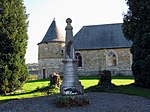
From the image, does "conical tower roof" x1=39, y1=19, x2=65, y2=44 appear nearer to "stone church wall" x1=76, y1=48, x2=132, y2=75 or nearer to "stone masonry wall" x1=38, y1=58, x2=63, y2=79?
"stone masonry wall" x1=38, y1=58, x2=63, y2=79

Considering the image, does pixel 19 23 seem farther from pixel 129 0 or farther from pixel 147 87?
pixel 147 87

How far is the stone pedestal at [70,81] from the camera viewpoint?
1134cm

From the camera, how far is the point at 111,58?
116 feet

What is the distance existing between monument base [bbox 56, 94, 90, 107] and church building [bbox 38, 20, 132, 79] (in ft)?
79.4

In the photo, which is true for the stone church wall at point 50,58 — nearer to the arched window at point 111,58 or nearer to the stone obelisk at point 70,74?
the arched window at point 111,58

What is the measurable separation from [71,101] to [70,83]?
981mm

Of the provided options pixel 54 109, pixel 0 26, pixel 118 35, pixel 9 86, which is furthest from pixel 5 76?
pixel 118 35

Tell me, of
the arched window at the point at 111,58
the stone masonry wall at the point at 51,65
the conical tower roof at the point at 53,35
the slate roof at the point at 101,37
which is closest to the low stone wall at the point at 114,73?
the arched window at the point at 111,58

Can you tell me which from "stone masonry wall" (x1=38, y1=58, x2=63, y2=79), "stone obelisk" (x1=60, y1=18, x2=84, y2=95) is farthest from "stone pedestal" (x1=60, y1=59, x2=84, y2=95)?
"stone masonry wall" (x1=38, y1=58, x2=63, y2=79)

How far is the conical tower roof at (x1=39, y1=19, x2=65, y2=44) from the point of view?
35.5m

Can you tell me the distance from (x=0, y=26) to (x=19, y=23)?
1695mm

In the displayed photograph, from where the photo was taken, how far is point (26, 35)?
782 inches

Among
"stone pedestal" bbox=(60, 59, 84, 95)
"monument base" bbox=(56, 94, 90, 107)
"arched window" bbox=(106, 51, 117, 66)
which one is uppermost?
"arched window" bbox=(106, 51, 117, 66)

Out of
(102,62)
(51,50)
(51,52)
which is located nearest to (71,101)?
(102,62)
